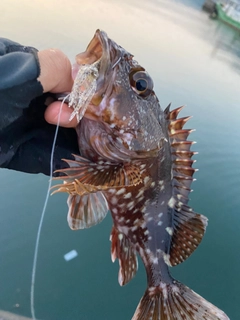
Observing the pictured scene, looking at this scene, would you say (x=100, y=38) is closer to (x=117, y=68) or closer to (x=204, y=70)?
(x=117, y=68)

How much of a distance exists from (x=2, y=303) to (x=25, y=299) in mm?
207

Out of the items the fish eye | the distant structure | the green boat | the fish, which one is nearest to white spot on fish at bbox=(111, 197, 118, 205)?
the fish

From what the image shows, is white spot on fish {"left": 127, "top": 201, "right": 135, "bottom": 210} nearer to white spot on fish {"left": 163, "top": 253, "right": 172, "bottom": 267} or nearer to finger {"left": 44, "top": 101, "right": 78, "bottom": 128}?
white spot on fish {"left": 163, "top": 253, "right": 172, "bottom": 267}

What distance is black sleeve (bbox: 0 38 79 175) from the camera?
4.52ft

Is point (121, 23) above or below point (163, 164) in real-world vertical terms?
below

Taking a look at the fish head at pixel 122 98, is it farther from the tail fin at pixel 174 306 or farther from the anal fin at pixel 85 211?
the tail fin at pixel 174 306

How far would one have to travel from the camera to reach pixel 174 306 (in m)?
1.92

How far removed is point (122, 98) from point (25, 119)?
523 millimetres

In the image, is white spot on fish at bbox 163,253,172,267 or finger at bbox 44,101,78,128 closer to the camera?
finger at bbox 44,101,78,128

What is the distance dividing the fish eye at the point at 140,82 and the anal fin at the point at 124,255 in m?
0.85

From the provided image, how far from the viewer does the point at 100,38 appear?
1.39 m

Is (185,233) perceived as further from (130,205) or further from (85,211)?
(85,211)

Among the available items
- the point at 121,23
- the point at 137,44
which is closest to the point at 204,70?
the point at 137,44

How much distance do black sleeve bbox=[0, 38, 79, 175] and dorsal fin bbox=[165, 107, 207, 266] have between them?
590 mm
